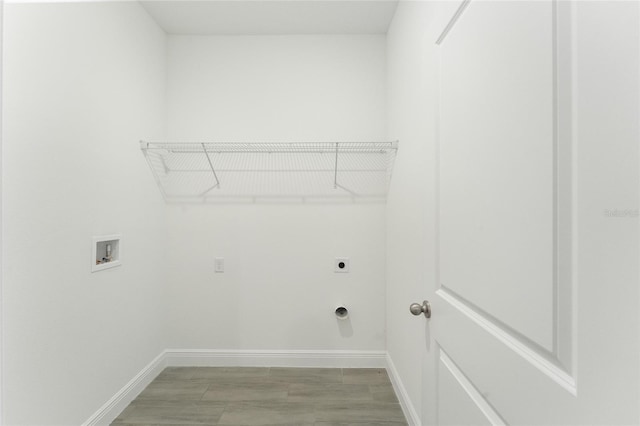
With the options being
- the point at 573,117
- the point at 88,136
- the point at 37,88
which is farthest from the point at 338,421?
the point at 37,88

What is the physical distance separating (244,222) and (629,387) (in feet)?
7.67

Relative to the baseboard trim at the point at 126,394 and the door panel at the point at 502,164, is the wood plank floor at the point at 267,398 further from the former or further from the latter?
the door panel at the point at 502,164

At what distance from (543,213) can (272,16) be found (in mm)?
2329

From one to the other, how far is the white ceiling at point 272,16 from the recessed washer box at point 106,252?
5.23ft

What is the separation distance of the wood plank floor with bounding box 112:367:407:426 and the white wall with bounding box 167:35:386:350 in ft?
0.70

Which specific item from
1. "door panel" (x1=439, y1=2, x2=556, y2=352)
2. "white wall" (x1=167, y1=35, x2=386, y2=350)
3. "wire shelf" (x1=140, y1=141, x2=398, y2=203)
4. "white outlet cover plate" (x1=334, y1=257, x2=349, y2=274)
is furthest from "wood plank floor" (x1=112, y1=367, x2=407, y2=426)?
"door panel" (x1=439, y1=2, x2=556, y2=352)

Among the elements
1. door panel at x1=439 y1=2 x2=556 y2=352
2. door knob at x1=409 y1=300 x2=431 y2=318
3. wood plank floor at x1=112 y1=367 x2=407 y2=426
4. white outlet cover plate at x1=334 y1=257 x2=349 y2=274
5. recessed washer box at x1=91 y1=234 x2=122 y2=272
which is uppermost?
door panel at x1=439 y1=2 x2=556 y2=352

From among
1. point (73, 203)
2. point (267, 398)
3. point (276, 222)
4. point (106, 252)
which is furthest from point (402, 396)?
point (73, 203)

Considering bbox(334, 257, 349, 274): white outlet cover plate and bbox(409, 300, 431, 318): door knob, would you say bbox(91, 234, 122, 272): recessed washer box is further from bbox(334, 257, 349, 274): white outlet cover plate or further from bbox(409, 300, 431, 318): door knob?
bbox(409, 300, 431, 318): door knob

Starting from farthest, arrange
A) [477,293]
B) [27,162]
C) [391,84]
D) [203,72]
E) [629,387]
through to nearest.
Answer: [203,72]
[391,84]
[27,162]
[477,293]
[629,387]

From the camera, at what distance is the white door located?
430 mm

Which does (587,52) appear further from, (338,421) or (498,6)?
(338,421)

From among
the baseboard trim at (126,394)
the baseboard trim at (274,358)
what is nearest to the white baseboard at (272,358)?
the baseboard trim at (274,358)

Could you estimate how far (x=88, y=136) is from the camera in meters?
1.71
